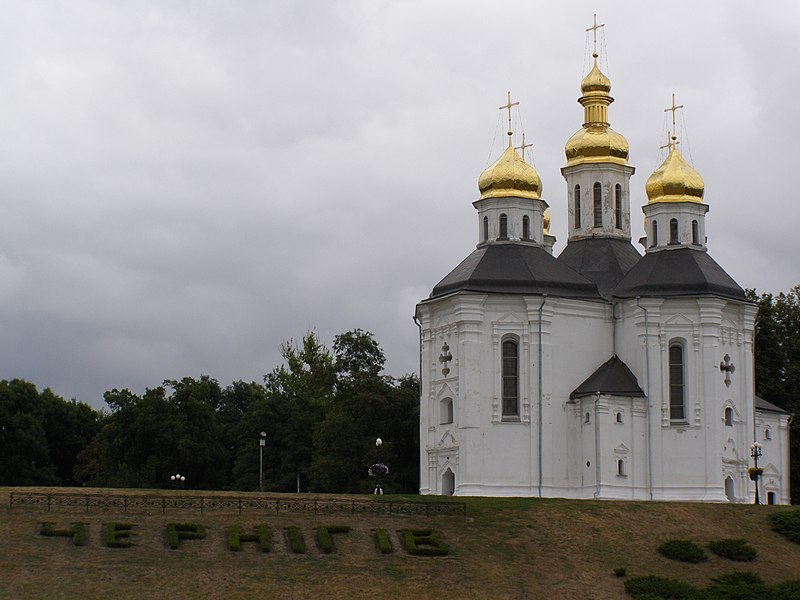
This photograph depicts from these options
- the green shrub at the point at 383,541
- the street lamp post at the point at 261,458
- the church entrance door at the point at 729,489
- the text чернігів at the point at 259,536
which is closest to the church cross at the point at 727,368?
the church entrance door at the point at 729,489

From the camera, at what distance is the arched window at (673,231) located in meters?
53.7

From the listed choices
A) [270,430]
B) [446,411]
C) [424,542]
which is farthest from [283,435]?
[424,542]

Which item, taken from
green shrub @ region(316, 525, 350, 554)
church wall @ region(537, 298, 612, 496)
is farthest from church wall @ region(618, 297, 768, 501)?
green shrub @ region(316, 525, 350, 554)

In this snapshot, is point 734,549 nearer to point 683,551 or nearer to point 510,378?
point 683,551

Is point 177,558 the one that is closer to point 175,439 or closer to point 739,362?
point 739,362

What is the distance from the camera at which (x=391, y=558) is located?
120 ft

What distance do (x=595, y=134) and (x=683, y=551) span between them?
23.1 metres

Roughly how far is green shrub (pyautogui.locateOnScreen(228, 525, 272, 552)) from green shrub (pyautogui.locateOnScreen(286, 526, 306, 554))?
57 cm

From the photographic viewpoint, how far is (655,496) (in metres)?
49.8

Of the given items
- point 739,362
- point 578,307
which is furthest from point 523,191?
point 739,362

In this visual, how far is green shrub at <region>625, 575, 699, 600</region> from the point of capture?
35.0 meters

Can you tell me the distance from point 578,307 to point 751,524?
11.9 metres

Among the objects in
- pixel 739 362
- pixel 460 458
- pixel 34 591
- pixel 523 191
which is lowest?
pixel 34 591

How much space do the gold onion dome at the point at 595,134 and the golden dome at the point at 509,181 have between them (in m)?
3.55
